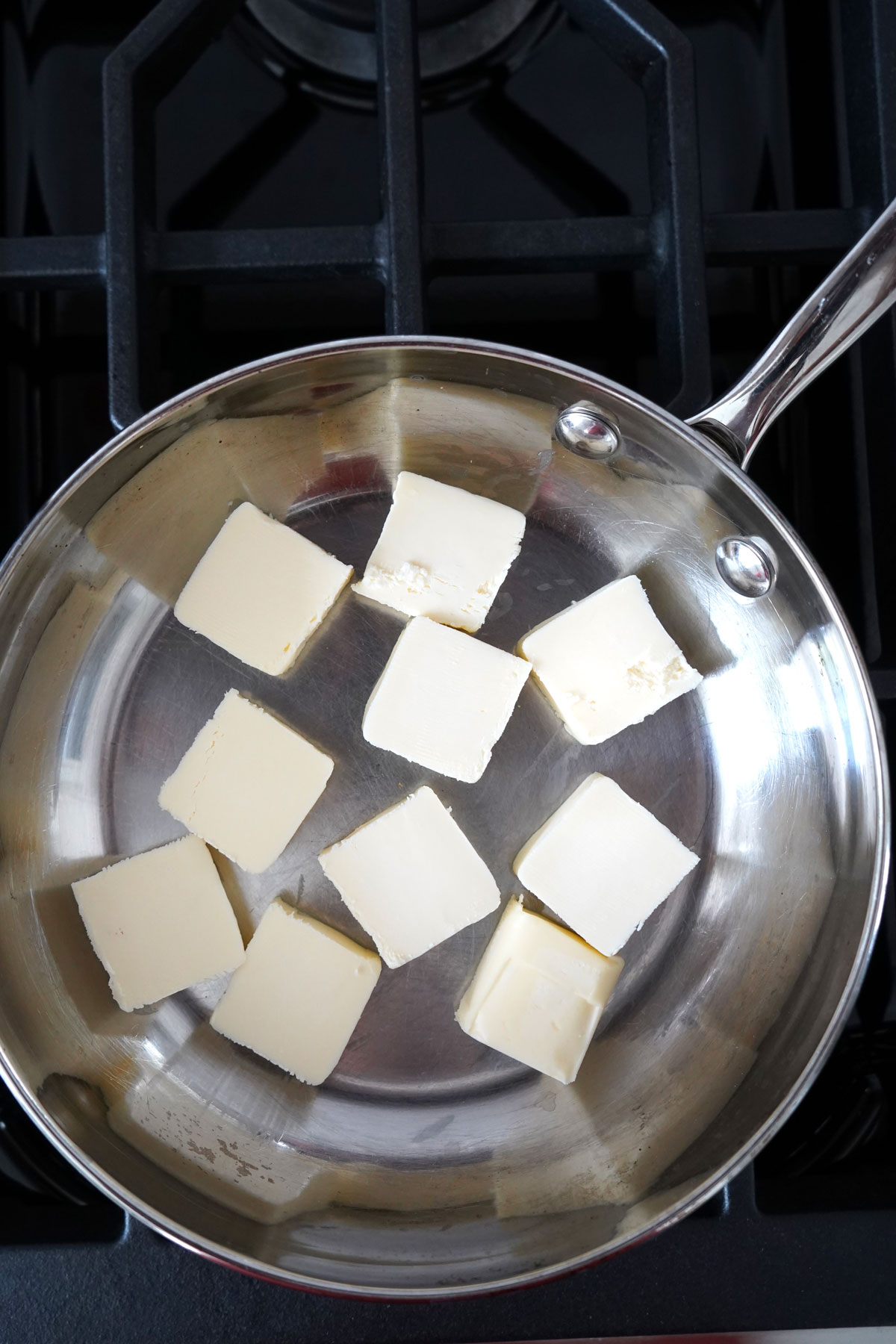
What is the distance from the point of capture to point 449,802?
90cm

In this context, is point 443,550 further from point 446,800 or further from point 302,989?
point 302,989

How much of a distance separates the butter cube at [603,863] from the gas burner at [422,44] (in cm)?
62

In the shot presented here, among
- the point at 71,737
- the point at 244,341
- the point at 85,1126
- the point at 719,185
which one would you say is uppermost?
the point at 719,185

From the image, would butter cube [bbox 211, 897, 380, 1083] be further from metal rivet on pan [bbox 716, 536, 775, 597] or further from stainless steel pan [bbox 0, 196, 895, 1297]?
metal rivet on pan [bbox 716, 536, 775, 597]

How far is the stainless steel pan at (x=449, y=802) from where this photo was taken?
2.39 ft

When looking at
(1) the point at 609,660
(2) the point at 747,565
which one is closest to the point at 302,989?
(1) the point at 609,660

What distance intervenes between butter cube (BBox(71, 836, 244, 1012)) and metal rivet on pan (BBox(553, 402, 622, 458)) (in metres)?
0.47

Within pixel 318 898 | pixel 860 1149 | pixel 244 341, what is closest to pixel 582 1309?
pixel 860 1149

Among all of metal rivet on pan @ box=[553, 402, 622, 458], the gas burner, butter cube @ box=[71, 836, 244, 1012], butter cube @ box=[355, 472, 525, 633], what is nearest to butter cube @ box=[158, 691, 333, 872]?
butter cube @ box=[71, 836, 244, 1012]

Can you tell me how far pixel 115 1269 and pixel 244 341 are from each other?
73cm

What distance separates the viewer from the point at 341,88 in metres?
0.85

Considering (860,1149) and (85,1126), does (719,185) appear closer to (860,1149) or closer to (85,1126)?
(860,1149)

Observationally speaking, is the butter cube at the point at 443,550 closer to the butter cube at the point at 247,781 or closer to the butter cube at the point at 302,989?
the butter cube at the point at 247,781

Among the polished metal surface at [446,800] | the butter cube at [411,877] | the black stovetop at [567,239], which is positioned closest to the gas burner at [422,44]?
the black stovetop at [567,239]
